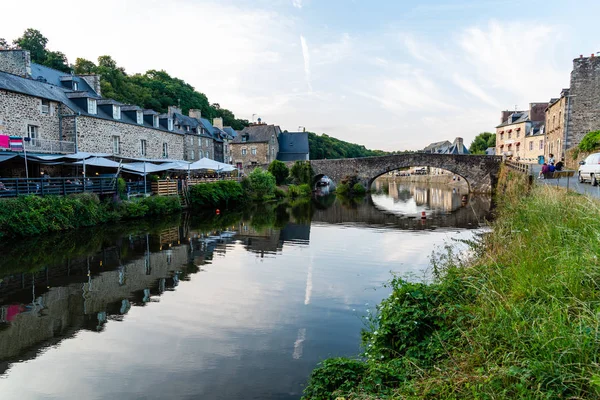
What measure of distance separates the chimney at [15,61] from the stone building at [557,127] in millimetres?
31675

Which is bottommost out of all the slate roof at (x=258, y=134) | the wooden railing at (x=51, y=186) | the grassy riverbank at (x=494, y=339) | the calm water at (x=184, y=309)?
the calm water at (x=184, y=309)

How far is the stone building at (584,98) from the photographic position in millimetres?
23219

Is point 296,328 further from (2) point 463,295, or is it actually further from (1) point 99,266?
(1) point 99,266

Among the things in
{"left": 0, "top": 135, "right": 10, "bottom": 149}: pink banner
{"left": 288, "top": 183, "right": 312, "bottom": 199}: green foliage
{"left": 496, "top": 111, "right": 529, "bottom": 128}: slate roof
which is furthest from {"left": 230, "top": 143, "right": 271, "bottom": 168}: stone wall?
{"left": 0, "top": 135, "right": 10, "bottom": 149}: pink banner

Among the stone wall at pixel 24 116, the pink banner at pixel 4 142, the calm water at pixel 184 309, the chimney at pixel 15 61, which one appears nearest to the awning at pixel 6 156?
the pink banner at pixel 4 142

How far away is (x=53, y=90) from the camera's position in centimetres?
2233

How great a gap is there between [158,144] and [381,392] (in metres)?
28.5

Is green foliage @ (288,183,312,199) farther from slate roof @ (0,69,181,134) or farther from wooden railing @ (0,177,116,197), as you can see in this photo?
wooden railing @ (0,177,116,197)

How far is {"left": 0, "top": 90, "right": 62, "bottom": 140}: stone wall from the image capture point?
18.5 m

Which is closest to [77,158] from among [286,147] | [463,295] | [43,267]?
Result: [43,267]

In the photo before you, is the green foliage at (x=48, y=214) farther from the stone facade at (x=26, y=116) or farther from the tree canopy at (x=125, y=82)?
the tree canopy at (x=125, y=82)

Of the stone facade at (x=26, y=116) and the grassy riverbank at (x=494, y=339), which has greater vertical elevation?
the stone facade at (x=26, y=116)

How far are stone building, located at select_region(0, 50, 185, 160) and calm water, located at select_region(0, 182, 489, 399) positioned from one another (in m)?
9.09

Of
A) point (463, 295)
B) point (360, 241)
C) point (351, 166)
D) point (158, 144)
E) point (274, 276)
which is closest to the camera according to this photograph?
point (463, 295)
